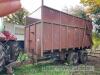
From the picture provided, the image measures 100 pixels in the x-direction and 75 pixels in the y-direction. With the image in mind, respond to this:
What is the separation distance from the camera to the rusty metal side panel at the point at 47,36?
Answer: 991 centimetres

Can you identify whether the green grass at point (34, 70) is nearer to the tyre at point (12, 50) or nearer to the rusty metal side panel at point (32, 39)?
the tyre at point (12, 50)

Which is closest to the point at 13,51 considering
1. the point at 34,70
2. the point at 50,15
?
the point at 34,70

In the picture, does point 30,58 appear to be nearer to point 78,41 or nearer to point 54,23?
point 54,23

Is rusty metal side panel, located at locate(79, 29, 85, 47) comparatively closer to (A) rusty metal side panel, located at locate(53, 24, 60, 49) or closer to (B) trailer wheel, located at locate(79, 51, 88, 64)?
(B) trailer wheel, located at locate(79, 51, 88, 64)

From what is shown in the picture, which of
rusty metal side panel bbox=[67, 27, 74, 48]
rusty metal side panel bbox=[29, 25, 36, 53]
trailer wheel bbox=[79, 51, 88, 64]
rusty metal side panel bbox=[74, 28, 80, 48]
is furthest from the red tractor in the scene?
trailer wheel bbox=[79, 51, 88, 64]

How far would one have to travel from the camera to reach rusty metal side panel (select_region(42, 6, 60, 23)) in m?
9.91

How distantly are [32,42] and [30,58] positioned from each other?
779mm

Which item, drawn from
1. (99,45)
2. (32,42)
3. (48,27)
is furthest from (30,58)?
(99,45)

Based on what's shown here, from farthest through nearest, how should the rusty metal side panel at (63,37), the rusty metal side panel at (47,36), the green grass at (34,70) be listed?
the rusty metal side panel at (63,37), the rusty metal side panel at (47,36), the green grass at (34,70)

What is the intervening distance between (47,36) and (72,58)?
12.3 ft

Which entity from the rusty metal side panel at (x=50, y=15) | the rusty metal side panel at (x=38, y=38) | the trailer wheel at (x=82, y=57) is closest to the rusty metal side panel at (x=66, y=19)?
the rusty metal side panel at (x=50, y=15)

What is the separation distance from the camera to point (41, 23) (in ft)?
31.9

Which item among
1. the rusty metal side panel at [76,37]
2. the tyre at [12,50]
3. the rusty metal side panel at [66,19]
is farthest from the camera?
the rusty metal side panel at [76,37]

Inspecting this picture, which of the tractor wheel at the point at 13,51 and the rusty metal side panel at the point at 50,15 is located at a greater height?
the rusty metal side panel at the point at 50,15
